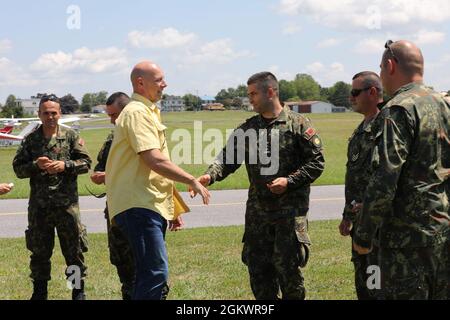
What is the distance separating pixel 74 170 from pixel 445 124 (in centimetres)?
425

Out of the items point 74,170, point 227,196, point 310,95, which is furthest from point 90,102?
point 74,170

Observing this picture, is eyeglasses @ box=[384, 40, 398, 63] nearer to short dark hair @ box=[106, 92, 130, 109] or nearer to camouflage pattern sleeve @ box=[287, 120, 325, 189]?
camouflage pattern sleeve @ box=[287, 120, 325, 189]

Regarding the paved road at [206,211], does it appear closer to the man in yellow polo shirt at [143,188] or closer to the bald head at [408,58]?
the man in yellow polo shirt at [143,188]

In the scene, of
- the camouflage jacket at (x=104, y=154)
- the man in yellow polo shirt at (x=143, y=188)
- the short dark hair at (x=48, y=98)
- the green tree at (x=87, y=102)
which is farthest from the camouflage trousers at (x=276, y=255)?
the green tree at (x=87, y=102)

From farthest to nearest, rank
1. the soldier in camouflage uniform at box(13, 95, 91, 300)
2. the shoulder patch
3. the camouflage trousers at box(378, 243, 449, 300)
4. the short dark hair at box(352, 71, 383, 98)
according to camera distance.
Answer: the soldier in camouflage uniform at box(13, 95, 91, 300), the short dark hair at box(352, 71, 383, 98), the shoulder patch, the camouflage trousers at box(378, 243, 449, 300)

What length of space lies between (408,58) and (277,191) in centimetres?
175

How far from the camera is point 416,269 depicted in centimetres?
395

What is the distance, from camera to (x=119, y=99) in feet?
22.1

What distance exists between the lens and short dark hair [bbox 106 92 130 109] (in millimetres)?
6707

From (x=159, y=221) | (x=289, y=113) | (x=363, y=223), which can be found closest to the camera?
(x=363, y=223)

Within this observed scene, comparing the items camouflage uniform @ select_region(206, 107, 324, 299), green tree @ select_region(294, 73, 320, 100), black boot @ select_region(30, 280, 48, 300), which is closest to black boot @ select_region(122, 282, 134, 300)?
black boot @ select_region(30, 280, 48, 300)

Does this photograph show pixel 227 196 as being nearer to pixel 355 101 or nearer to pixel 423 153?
pixel 355 101

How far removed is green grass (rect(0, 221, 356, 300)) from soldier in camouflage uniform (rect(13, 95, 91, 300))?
0.41 metres

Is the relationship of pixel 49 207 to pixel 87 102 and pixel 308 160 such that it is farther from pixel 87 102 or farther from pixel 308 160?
pixel 87 102
